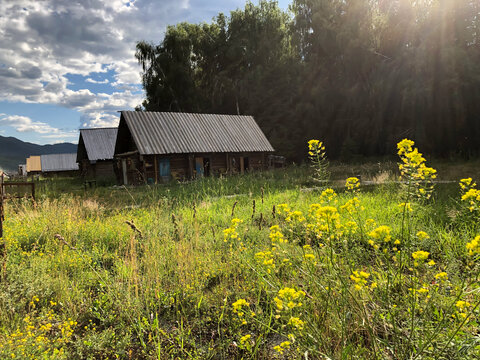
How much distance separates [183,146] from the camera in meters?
19.2

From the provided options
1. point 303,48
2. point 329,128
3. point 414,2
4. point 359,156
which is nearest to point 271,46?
point 303,48

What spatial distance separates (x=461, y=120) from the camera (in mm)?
19531

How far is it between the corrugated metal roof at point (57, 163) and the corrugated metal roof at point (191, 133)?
1250 inches

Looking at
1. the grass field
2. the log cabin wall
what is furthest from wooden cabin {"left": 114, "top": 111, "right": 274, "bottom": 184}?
the grass field

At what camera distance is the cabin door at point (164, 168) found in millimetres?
18734

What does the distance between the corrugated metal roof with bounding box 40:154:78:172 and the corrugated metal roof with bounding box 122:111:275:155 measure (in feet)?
104

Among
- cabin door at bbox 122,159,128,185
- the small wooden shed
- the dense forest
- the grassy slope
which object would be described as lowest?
the grassy slope

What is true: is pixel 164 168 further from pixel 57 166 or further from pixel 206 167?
pixel 57 166

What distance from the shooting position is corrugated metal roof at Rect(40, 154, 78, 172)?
151 feet

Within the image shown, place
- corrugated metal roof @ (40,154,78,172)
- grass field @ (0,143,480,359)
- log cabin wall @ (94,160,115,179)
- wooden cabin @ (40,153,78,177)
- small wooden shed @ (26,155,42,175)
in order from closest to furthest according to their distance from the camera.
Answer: grass field @ (0,143,480,359)
log cabin wall @ (94,160,115,179)
wooden cabin @ (40,153,78,177)
corrugated metal roof @ (40,154,78,172)
small wooden shed @ (26,155,42,175)

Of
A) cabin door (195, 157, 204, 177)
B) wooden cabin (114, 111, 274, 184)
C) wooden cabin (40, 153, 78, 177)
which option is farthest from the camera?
wooden cabin (40, 153, 78, 177)

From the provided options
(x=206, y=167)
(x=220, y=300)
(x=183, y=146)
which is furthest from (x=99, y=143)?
(x=220, y=300)

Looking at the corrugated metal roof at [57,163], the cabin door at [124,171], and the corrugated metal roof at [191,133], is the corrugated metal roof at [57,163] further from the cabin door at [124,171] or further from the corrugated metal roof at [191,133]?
the corrugated metal roof at [191,133]

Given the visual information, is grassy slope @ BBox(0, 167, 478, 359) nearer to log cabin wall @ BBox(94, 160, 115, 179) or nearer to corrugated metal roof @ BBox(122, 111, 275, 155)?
corrugated metal roof @ BBox(122, 111, 275, 155)
